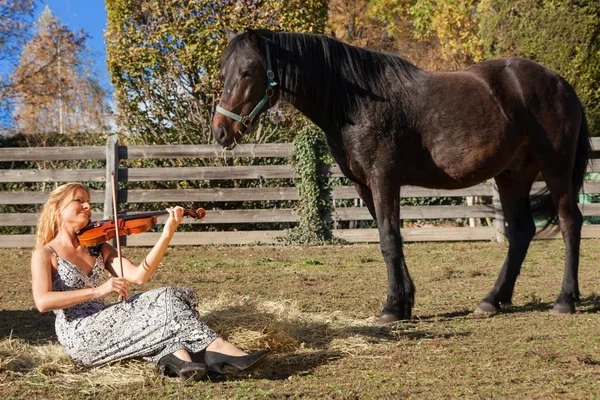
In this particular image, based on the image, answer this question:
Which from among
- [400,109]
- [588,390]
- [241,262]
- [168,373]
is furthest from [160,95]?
[588,390]

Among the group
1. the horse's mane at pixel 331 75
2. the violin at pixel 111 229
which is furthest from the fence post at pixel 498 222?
the violin at pixel 111 229

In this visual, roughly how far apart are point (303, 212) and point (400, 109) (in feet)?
19.6

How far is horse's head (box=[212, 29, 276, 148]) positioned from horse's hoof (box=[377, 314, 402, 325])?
174 cm

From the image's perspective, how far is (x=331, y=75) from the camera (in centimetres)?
546

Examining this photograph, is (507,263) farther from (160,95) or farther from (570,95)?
(160,95)

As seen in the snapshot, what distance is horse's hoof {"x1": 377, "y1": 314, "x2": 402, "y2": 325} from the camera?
17.2 ft

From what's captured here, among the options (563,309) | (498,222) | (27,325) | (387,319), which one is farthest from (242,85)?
(498,222)

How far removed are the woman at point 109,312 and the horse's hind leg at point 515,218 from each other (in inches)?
122

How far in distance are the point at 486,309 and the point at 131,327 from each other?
3.12 m

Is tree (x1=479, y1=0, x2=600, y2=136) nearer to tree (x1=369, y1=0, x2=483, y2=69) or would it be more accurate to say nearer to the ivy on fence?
the ivy on fence

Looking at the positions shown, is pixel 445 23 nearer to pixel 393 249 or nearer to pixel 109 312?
pixel 393 249

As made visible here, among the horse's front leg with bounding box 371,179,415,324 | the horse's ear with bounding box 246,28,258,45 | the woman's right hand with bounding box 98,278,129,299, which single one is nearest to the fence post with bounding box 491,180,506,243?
the horse's front leg with bounding box 371,179,415,324

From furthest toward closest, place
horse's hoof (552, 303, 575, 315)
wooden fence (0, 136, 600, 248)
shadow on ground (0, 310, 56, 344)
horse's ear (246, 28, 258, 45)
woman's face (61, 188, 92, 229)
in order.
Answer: wooden fence (0, 136, 600, 248), horse's hoof (552, 303, 575, 315), horse's ear (246, 28, 258, 45), shadow on ground (0, 310, 56, 344), woman's face (61, 188, 92, 229)

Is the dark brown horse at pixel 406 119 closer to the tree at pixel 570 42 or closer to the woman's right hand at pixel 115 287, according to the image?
the woman's right hand at pixel 115 287
